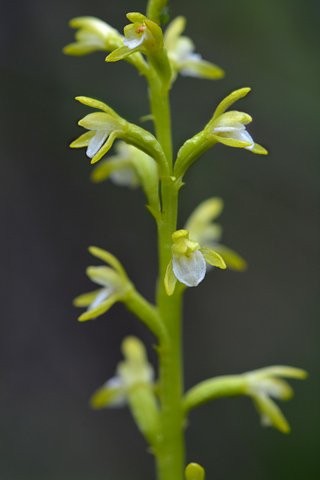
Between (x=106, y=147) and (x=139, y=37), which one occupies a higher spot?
(x=139, y=37)

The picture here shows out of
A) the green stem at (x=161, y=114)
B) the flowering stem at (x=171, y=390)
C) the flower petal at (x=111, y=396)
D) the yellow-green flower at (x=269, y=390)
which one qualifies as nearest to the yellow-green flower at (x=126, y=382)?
the flower petal at (x=111, y=396)

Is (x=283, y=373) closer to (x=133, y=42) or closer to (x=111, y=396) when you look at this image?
(x=111, y=396)

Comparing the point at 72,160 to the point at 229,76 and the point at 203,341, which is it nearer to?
the point at 229,76

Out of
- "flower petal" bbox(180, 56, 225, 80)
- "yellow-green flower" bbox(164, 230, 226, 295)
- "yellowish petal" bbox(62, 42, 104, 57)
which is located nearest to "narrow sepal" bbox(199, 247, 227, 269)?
"yellow-green flower" bbox(164, 230, 226, 295)

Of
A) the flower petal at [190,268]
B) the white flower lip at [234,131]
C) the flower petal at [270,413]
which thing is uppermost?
the white flower lip at [234,131]

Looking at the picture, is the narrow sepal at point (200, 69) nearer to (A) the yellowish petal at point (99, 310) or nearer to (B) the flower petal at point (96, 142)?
(B) the flower petal at point (96, 142)

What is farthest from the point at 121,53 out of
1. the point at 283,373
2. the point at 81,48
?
the point at 283,373

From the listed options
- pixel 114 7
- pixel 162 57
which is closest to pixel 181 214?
pixel 114 7
